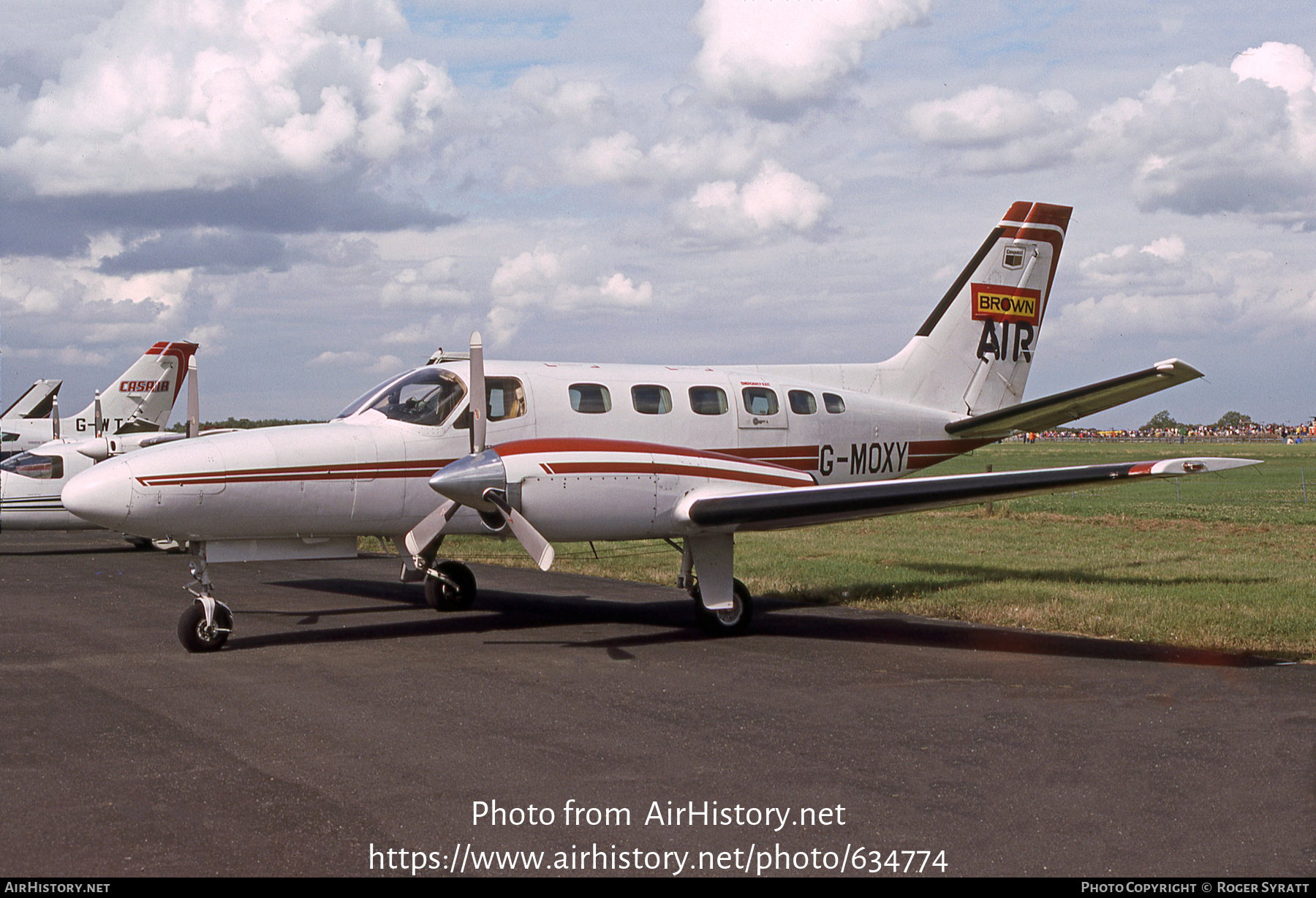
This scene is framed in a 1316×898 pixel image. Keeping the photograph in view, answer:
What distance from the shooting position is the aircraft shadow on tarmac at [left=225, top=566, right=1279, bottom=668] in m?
11.7

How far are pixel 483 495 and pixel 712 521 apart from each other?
8.48ft

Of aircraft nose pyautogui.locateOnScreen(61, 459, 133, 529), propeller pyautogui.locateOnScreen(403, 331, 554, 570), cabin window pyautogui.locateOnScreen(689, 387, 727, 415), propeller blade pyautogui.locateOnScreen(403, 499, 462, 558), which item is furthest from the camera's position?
Answer: cabin window pyautogui.locateOnScreen(689, 387, 727, 415)

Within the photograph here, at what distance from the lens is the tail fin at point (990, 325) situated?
17.3 metres

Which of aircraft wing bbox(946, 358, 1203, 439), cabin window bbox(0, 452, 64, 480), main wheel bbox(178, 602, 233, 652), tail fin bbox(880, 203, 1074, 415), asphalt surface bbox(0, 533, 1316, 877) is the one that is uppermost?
tail fin bbox(880, 203, 1074, 415)

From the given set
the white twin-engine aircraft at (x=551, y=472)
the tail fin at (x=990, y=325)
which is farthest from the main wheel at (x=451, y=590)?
the tail fin at (x=990, y=325)

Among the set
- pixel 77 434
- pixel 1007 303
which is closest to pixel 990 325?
pixel 1007 303

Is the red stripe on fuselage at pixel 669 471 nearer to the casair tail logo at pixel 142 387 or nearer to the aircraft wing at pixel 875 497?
the aircraft wing at pixel 875 497

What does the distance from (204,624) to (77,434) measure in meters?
34.9

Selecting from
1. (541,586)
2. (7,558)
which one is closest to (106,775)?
(541,586)

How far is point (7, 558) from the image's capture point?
2305cm

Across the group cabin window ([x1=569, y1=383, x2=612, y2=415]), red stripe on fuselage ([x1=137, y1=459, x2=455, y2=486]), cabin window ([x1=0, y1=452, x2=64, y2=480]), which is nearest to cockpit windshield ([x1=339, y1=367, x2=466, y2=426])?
red stripe on fuselage ([x1=137, y1=459, x2=455, y2=486])

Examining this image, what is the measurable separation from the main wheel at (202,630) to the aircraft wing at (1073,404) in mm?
10507

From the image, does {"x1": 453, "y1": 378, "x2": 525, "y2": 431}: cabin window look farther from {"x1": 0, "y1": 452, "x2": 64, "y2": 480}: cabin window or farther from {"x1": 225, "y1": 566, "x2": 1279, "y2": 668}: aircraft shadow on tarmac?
{"x1": 0, "y1": 452, "x2": 64, "y2": 480}: cabin window

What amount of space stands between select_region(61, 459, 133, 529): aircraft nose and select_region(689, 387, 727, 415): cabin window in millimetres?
6655
